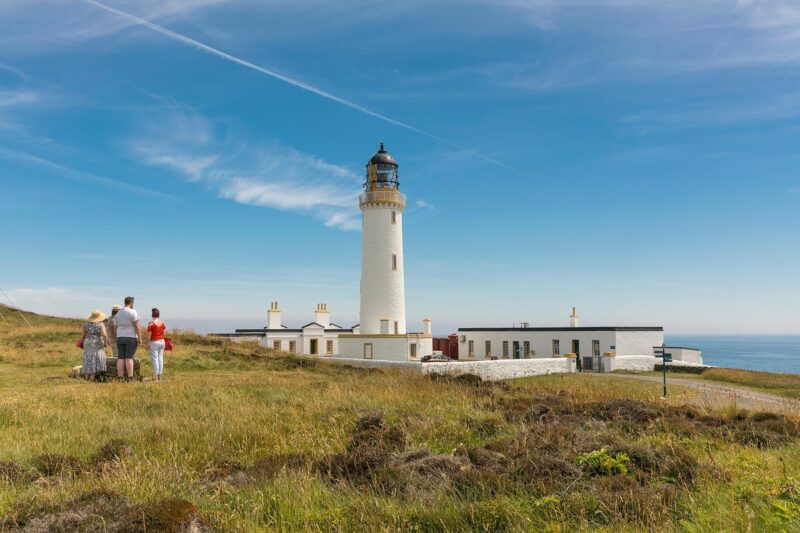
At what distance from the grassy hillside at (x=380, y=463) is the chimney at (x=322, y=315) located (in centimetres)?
3237

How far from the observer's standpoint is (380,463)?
6.76m

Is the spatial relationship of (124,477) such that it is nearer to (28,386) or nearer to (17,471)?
(17,471)

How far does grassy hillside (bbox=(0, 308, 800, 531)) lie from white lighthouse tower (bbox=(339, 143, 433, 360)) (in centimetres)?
2153

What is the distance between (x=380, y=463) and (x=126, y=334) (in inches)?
391

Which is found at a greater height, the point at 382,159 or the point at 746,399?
the point at 382,159

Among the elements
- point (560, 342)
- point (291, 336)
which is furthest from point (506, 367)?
point (291, 336)

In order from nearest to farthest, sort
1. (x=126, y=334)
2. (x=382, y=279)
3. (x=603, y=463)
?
1. (x=603, y=463)
2. (x=126, y=334)
3. (x=382, y=279)

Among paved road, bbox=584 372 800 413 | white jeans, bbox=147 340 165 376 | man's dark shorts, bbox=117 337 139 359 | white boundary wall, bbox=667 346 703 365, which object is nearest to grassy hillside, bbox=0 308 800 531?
man's dark shorts, bbox=117 337 139 359

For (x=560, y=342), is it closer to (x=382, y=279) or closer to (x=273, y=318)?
(x=382, y=279)

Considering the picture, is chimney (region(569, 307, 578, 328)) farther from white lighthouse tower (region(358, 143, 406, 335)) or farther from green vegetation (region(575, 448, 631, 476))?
green vegetation (region(575, 448, 631, 476))

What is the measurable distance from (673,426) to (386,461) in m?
5.53

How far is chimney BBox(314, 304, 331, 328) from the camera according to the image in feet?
148

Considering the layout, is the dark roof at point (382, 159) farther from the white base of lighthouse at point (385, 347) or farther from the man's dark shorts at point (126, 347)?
the man's dark shorts at point (126, 347)

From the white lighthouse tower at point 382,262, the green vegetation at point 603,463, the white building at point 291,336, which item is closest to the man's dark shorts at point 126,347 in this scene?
the green vegetation at point 603,463
